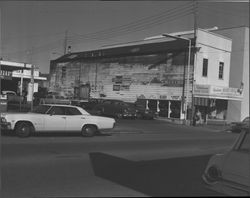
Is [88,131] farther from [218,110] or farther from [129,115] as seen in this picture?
[218,110]

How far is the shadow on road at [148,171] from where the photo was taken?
28.8ft

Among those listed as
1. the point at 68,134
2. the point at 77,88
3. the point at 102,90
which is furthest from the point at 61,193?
the point at 77,88

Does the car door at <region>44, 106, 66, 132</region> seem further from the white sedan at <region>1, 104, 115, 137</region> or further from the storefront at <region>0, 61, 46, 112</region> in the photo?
the storefront at <region>0, 61, 46, 112</region>

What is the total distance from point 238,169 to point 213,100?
40.5 metres

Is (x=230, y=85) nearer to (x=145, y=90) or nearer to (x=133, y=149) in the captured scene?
(x=145, y=90)

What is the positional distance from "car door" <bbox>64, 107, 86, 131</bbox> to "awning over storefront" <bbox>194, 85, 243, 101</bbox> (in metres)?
23.5

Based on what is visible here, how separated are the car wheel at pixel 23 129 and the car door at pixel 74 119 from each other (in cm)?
191

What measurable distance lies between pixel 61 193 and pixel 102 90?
45624mm

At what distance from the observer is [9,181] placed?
872cm

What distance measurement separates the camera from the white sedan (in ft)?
59.5

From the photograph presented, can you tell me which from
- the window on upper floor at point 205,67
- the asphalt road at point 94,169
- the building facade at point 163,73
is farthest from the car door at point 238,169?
the window on upper floor at point 205,67

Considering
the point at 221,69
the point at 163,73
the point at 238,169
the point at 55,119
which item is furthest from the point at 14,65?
the point at 238,169

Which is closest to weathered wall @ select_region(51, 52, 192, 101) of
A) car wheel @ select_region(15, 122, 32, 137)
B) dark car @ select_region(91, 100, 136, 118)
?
dark car @ select_region(91, 100, 136, 118)

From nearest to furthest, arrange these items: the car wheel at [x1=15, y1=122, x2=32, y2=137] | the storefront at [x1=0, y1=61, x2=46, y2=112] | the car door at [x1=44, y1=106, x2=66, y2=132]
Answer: the car wheel at [x1=15, y1=122, x2=32, y2=137], the car door at [x1=44, y1=106, x2=66, y2=132], the storefront at [x1=0, y1=61, x2=46, y2=112]
